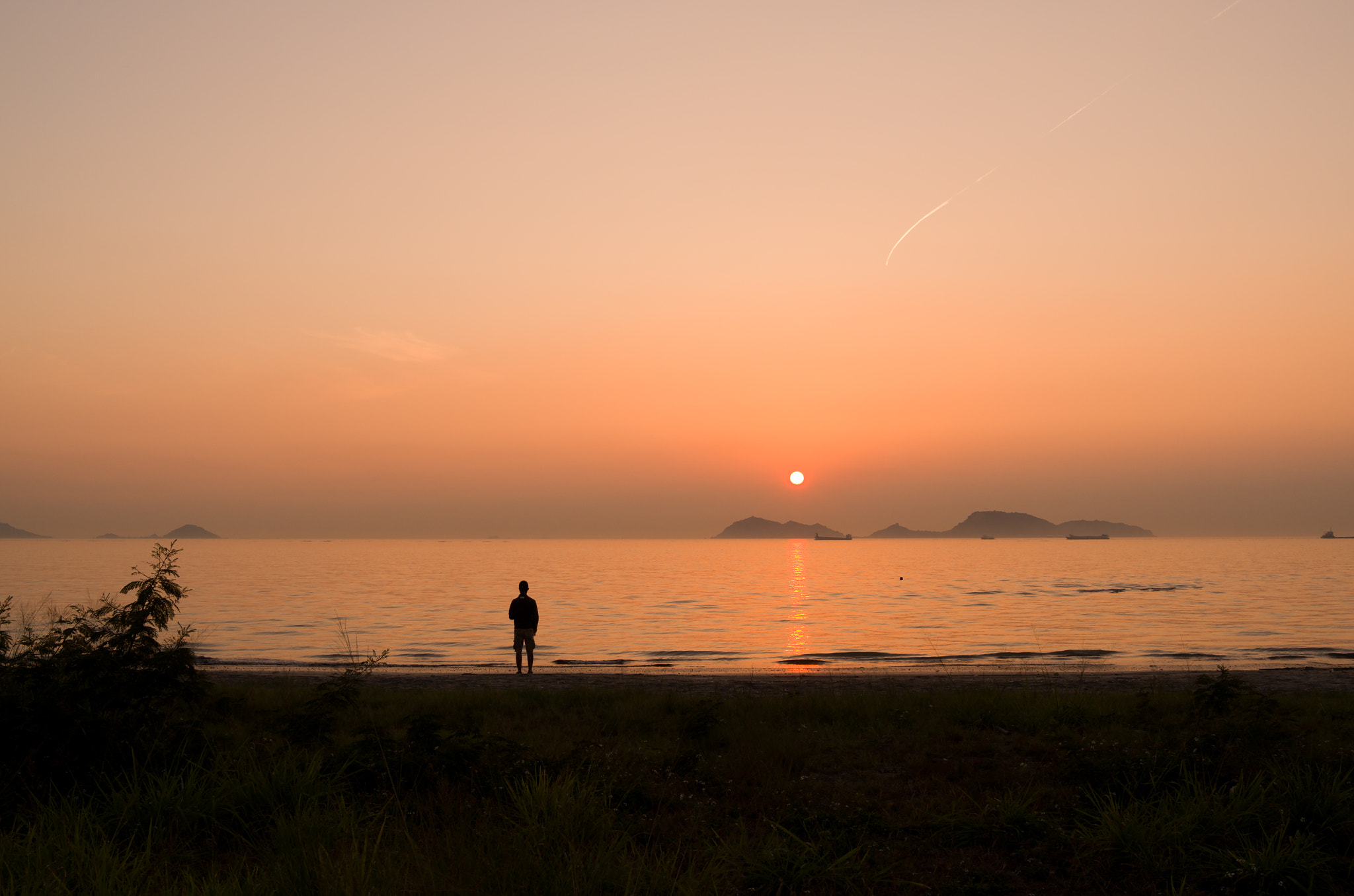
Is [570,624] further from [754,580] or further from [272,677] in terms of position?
[754,580]

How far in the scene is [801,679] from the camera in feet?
82.2

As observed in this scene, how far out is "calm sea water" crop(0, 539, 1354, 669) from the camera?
1446 inches

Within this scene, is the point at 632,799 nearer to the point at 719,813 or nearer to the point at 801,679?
the point at 719,813

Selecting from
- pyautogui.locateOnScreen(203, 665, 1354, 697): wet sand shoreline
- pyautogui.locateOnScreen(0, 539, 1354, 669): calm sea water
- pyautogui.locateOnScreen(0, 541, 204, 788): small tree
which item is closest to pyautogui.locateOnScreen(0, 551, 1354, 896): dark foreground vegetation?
pyautogui.locateOnScreen(0, 541, 204, 788): small tree

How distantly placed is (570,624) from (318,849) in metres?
43.9

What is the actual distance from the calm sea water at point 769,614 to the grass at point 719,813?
2145 cm

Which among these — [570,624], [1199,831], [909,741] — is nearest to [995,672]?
[909,741]

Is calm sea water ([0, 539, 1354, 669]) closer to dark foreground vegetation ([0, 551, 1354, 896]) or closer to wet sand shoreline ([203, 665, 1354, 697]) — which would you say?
wet sand shoreline ([203, 665, 1354, 697])

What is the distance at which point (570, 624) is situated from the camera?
50156 millimetres

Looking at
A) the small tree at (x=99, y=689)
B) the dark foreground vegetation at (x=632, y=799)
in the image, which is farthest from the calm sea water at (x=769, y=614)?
the small tree at (x=99, y=689)

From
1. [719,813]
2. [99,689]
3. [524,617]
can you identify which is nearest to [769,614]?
[524,617]

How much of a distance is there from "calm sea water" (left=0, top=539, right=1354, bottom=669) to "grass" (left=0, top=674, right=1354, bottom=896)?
2145 centimetres

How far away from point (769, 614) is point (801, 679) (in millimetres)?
32750

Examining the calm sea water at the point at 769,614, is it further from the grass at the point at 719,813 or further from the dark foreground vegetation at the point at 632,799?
the grass at the point at 719,813
